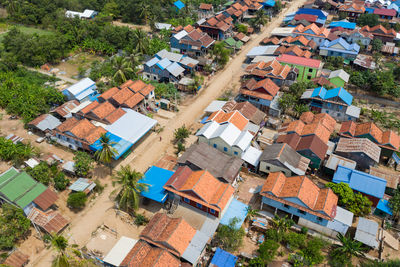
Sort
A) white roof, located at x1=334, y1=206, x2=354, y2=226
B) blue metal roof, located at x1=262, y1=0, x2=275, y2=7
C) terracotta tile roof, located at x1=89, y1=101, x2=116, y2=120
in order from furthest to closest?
blue metal roof, located at x1=262, y1=0, x2=275, y2=7
terracotta tile roof, located at x1=89, y1=101, x2=116, y2=120
white roof, located at x1=334, y1=206, x2=354, y2=226

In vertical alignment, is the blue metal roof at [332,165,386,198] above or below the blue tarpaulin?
above

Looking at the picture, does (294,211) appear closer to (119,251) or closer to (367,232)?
(367,232)

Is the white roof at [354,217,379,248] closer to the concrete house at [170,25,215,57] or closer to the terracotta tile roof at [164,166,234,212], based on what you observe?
the terracotta tile roof at [164,166,234,212]

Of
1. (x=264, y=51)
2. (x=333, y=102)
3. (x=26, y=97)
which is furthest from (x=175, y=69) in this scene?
(x=333, y=102)

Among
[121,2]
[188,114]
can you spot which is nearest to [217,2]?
[121,2]

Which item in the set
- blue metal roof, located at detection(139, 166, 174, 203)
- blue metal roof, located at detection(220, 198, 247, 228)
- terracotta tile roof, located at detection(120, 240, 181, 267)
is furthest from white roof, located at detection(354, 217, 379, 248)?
blue metal roof, located at detection(139, 166, 174, 203)

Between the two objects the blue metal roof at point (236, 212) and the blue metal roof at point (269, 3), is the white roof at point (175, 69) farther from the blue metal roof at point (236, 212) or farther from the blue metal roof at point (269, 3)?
the blue metal roof at point (269, 3)
